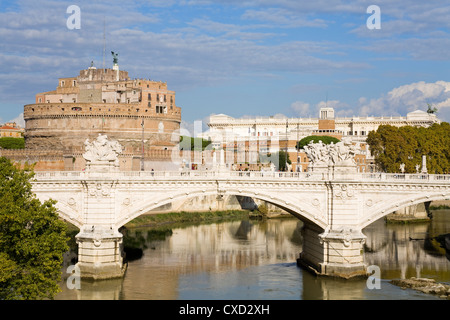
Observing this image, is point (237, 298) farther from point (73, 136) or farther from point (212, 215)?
point (73, 136)

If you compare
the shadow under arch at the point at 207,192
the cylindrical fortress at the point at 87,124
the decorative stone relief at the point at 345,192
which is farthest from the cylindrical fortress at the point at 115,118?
the decorative stone relief at the point at 345,192

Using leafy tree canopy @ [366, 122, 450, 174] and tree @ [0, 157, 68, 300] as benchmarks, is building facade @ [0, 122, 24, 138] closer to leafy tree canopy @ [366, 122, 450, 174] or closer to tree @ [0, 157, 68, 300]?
leafy tree canopy @ [366, 122, 450, 174]

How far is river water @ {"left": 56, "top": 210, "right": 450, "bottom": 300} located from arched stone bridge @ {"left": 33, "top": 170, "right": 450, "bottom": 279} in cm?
119

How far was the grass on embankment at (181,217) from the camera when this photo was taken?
5516 centimetres

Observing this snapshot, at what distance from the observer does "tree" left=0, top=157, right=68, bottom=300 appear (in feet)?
80.1

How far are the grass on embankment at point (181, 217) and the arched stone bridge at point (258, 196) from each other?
19006 millimetres

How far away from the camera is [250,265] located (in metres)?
39.6

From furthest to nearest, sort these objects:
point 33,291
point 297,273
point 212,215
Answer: point 212,215 < point 297,273 < point 33,291

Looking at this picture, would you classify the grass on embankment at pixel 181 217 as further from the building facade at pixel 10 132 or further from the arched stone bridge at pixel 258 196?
the building facade at pixel 10 132

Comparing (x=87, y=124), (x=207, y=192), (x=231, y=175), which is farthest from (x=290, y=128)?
(x=207, y=192)

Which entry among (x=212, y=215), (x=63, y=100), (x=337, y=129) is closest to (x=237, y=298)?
→ (x=212, y=215)

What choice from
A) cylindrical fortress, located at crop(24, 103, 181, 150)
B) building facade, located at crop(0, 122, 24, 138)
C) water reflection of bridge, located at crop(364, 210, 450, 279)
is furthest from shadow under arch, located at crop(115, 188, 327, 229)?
building facade, located at crop(0, 122, 24, 138)

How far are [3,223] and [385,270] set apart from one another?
19995mm
